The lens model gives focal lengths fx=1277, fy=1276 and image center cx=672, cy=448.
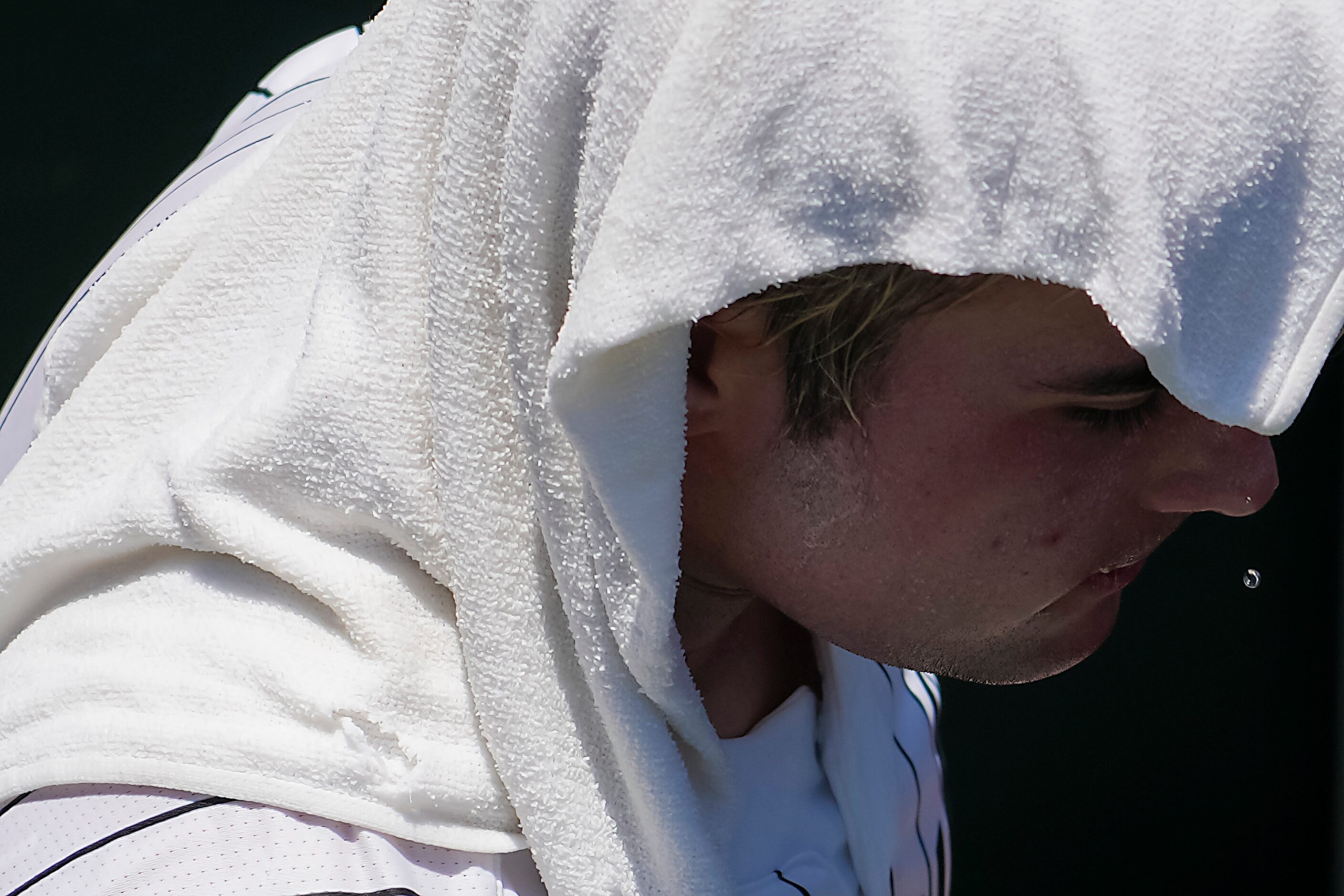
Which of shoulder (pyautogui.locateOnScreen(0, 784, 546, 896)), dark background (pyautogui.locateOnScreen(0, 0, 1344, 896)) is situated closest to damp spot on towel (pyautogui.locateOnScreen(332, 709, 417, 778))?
shoulder (pyautogui.locateOnScreen(0, 784, 546, 896))

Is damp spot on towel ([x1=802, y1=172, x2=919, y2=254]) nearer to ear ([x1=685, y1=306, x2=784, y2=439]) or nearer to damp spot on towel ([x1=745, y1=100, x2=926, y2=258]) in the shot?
damp spot on towel ([x1=745, y1=100, x2=926, y2=258])

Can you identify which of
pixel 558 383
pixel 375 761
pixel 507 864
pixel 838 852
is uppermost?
pixel 558 383

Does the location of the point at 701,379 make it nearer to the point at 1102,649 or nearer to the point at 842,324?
the point at 842,324

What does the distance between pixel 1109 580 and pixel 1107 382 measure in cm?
20

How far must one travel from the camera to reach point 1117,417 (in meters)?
0.68

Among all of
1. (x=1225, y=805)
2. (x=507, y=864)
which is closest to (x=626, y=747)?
(x=507, y=864)

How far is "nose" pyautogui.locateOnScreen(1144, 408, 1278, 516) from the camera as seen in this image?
0.69 meters

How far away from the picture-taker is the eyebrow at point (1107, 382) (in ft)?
2.08

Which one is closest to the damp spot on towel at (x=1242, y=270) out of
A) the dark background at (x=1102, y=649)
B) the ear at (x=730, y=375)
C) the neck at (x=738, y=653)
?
the ear at (x=730, y=375)

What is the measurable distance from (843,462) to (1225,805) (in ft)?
4.31

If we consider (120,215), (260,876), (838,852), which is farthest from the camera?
(120,215)

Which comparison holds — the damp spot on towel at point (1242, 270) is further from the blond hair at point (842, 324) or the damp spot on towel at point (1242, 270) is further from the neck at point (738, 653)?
the neck at point (738, 653)

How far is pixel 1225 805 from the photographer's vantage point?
5.65ft

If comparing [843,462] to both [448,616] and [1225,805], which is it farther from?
[1225,805]
